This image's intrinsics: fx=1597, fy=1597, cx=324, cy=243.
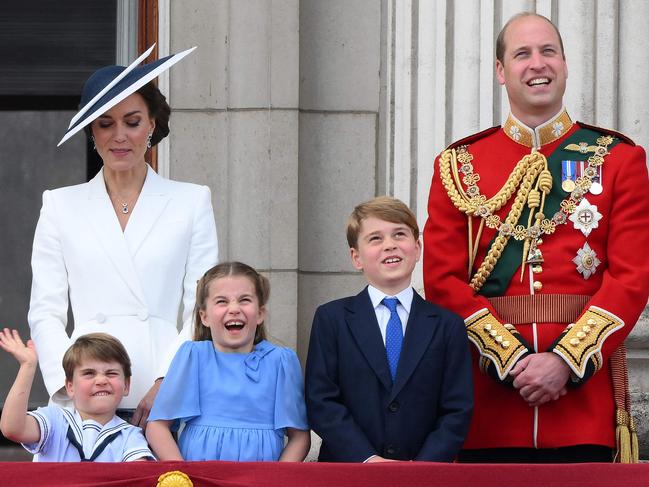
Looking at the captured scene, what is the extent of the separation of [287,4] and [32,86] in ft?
4.11

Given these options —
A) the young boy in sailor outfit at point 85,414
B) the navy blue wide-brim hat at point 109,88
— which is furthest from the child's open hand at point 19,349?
the navy blue wide-brim hat at point 109,88

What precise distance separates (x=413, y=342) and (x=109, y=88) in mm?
1181

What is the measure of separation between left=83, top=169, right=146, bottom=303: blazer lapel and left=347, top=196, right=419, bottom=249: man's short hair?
0.66 metres

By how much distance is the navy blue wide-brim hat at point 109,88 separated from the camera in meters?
4.71

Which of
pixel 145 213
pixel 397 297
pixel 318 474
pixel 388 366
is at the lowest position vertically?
pixel 318 474

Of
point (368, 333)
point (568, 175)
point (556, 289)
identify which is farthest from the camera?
point (568, 175)

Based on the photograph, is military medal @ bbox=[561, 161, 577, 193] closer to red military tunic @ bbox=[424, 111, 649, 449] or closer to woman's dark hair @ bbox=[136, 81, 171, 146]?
red military tunic @ bbox=[424, 111, 649, 449]

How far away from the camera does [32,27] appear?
6.98 metres

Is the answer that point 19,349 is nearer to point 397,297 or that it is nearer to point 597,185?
point 397,297

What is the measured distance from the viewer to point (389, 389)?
14.6 feet

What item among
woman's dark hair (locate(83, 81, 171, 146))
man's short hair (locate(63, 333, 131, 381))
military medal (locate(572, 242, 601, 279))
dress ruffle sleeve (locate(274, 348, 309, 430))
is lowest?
dress ruffle sleeve (locate(274, 348, 309, 430))

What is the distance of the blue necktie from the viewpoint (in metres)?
4.51

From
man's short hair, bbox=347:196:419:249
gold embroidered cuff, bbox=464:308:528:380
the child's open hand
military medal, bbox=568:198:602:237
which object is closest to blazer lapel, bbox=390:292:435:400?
gold embroidered cuff, bbox=464:308:528:380

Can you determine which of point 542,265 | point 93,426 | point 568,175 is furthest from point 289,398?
point 568,175
